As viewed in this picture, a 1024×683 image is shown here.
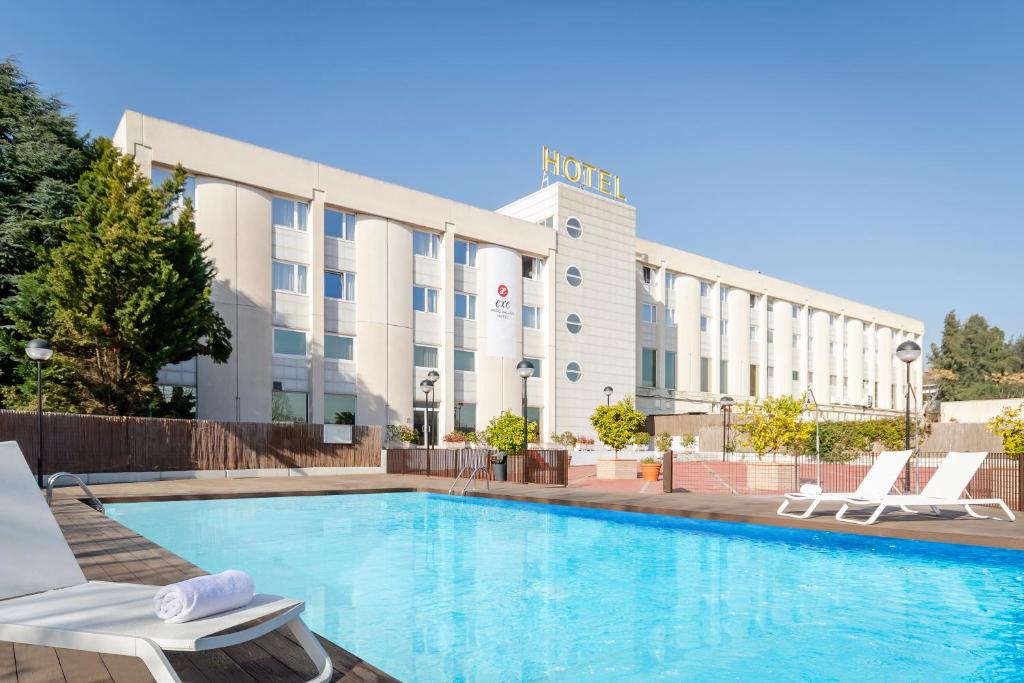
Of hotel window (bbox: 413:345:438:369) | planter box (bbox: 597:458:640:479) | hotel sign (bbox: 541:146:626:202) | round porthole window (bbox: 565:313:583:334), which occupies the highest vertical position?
hotel sign (bbox: 541:146:626:202)

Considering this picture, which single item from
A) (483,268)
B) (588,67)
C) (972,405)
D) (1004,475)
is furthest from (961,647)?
(972,405)

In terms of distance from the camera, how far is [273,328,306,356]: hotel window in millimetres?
27203

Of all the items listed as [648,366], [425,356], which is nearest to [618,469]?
[425,356]

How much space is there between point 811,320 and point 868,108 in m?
37.4

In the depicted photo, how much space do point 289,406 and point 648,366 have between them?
2211 centimetres

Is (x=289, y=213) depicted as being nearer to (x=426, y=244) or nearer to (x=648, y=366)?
(x=426, y=244)

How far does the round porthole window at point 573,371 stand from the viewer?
36.1 metres

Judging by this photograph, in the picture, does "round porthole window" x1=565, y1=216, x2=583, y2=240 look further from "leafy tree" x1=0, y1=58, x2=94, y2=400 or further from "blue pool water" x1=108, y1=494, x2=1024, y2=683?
"blue pool water" x1=108, y1=494, x2=1024, y2=683

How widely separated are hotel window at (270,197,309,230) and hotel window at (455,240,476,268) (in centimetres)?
739

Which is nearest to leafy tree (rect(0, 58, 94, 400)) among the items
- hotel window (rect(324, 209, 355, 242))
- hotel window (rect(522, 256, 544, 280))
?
hotel window (rect(324, 209, 355, 242))

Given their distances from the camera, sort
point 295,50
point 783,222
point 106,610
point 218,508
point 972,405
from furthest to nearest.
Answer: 1. point 972,405
2. point 783,222
3. point 295,50
4. point 218,508
5. point 106,610

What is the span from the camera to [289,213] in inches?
1117

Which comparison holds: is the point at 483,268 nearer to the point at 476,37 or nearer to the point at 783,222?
the point at 783,222

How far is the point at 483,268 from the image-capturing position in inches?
1330
